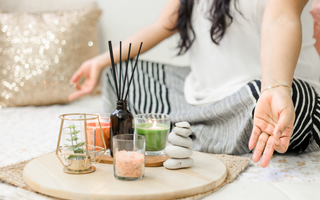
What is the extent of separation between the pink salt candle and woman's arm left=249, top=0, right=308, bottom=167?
0.27m

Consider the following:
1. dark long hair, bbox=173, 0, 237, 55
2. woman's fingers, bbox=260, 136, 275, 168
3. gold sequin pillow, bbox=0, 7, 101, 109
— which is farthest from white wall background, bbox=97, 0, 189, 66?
woman's fingers, bbox=260, 136, 275, 168

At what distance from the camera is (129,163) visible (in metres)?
0.60

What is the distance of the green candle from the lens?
75 cm

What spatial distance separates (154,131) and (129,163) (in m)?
0.16

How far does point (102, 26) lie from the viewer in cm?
209

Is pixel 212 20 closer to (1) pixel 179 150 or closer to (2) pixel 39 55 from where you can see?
(1) pixel 179 150

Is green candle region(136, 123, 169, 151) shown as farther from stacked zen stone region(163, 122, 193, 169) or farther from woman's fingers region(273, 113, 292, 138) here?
woman's fingers region(273, 113, 292, 138)

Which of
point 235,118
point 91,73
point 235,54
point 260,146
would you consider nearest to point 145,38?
point 91,73

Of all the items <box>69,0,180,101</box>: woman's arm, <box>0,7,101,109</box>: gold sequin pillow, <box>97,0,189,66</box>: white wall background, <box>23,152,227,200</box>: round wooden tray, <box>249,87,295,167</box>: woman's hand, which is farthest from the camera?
<box>97,0,189,66</box>: white wall background

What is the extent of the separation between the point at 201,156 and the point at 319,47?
94cm

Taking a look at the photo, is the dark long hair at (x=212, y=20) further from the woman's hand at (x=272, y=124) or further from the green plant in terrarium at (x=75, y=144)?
the green plant in terrarium at (x=75, y=144)

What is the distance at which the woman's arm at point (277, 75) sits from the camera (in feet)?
2.23

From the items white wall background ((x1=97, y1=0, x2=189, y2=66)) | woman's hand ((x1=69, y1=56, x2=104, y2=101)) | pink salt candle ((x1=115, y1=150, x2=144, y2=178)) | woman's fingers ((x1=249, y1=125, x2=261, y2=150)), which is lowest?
→ pink salt candle ((x1=115, y1=150, x2=144, y2=178))

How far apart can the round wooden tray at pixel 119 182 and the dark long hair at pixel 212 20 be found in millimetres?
584
